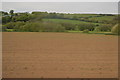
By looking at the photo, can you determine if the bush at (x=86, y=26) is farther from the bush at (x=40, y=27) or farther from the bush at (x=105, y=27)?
the bush at (x=40, y=27)

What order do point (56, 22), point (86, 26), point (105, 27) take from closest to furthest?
point (56, 22)
point (86, 26)
point (105, 27)

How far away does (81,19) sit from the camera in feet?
20.0

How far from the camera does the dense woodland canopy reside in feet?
19.7

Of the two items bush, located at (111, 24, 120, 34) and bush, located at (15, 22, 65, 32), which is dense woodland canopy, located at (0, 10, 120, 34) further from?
bush, located at (111, 24, 120, 34)

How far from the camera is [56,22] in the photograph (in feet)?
20.1

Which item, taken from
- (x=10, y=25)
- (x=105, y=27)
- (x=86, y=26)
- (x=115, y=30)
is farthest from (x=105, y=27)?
(x=10, y=25)

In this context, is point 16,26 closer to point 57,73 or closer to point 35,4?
point 35,4

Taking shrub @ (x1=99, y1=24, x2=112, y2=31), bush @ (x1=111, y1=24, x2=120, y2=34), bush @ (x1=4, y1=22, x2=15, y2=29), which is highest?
bush @ (x1=4, y1=22, x2=15, y2=29)

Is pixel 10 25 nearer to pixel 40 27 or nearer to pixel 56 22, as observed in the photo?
pixel 40 27

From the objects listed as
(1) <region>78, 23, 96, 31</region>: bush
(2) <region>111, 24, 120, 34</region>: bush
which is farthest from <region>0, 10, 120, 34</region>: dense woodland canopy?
(2) <region>111, 24, 120, 34</region>: bush

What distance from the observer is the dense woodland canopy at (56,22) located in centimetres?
600

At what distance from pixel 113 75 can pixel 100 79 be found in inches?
11.6

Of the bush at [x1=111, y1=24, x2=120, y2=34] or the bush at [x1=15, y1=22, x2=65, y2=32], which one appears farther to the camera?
the bush at [x1=111, y1=24, x2=120, y2=34]

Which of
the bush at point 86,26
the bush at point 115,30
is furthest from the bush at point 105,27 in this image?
the bush at point 86,26
